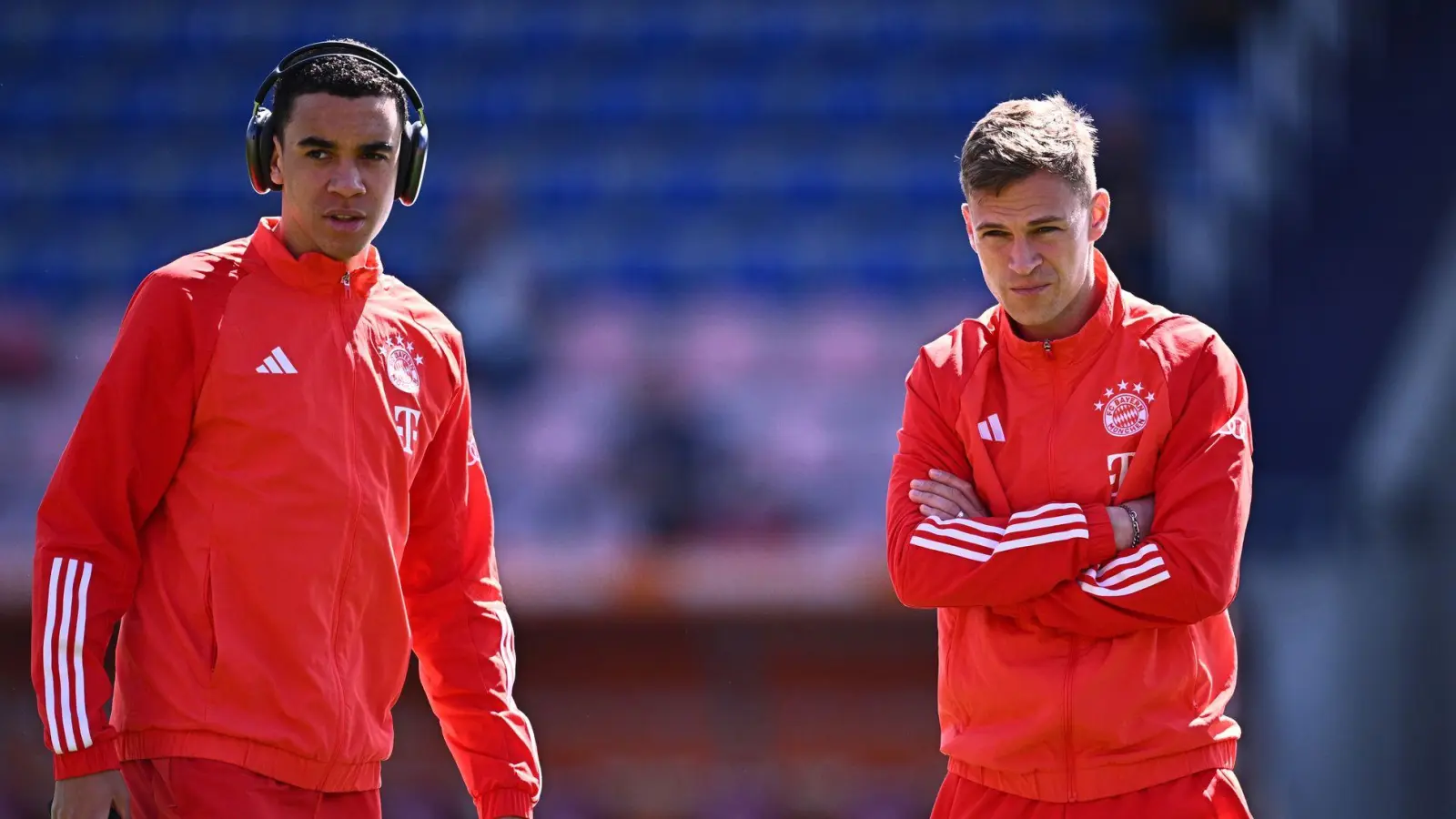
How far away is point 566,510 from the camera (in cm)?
621

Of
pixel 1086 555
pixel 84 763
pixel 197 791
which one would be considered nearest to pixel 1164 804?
pixel 1086 555

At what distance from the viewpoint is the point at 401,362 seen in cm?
258

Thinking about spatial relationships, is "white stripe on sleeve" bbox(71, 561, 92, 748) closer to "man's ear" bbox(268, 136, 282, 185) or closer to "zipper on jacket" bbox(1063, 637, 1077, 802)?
"man's ear" bbox(268, 136, 282, 185)

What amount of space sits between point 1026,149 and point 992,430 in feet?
1.36

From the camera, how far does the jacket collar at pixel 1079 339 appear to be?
2.52 m

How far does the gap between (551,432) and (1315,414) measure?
2860 millimetres

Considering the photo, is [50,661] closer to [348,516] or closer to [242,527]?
[242,527]

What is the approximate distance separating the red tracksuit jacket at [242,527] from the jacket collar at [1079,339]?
35.0 inches

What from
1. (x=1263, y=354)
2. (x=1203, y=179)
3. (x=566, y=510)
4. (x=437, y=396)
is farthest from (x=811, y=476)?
(x=437, y=396)

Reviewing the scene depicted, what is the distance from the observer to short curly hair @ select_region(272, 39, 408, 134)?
100 inches

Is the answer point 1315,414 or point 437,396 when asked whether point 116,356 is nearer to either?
point 437,396

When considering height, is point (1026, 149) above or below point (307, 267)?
above

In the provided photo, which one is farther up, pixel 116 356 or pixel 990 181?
pixel 990 181

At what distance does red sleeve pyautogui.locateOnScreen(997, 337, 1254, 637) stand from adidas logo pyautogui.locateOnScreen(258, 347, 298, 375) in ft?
3.53
